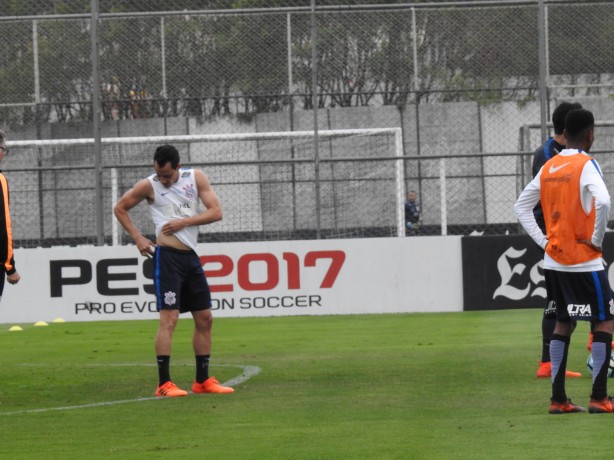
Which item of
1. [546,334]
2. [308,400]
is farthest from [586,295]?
[546,334]

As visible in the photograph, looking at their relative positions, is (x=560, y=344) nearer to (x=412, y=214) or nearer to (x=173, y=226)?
(x=173, y=226)

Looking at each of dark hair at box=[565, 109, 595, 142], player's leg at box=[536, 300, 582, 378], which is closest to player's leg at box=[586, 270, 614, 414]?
dark hair at box=[565, 109, 595, 142]

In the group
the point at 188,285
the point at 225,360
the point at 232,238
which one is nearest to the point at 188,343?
the point at 225,360

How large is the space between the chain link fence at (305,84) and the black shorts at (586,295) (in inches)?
465

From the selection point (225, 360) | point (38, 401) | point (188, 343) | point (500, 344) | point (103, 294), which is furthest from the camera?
point (103, 294)

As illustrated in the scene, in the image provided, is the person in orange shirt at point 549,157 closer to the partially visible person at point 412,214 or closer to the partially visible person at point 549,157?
the partially visible person at point 549,157

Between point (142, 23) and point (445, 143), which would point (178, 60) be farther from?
point (445, 143)

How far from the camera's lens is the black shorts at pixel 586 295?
7941mm

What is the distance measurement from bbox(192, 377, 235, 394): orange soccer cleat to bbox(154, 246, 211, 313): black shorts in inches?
22.6

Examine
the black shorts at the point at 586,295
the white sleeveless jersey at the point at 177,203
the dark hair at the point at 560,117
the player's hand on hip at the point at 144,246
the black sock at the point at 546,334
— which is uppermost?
the dark hair at the point at 560,117

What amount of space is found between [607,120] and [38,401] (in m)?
18.1

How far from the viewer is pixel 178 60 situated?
2198 centimetres

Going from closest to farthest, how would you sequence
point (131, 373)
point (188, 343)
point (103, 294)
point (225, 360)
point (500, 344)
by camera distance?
point (131, 373), point (225, 360), point (500, 344), point (188, 343), point (103, 294)

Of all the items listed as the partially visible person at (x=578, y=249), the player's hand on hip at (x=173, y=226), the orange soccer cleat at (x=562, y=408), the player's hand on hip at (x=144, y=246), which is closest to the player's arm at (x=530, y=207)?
the partially visible person at (x=578, y=249)
